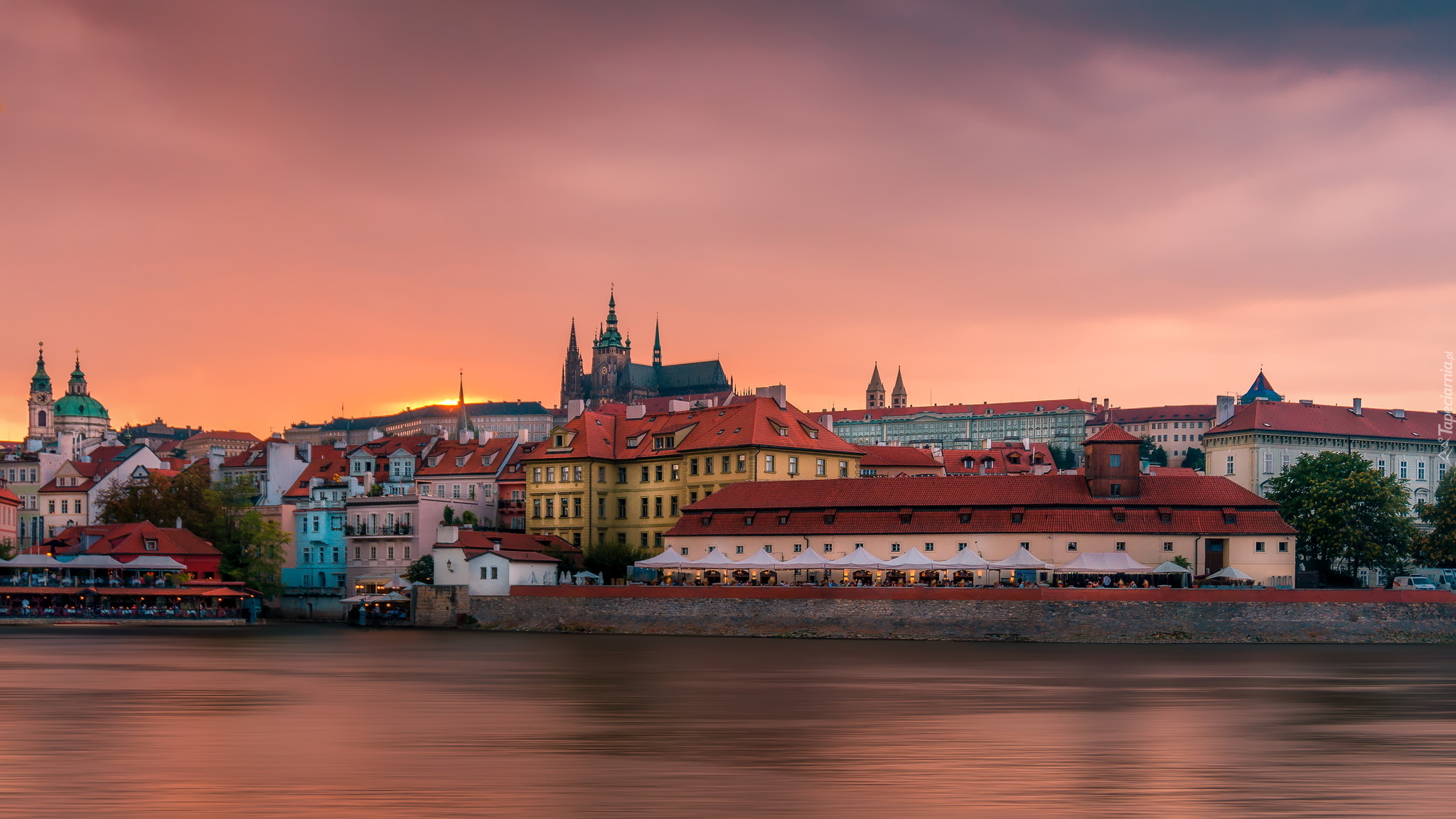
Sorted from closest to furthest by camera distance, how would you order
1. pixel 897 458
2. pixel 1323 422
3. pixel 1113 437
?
pixel 1113 437
pixel 897 458
pixel 1323 422

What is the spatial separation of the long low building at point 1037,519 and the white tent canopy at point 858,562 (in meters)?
3.77

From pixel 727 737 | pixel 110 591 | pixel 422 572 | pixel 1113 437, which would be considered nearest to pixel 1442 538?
pixel 1113 437

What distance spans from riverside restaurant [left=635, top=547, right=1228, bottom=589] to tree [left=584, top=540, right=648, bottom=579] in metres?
6.90

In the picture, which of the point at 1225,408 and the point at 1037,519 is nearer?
the point at 1037,519

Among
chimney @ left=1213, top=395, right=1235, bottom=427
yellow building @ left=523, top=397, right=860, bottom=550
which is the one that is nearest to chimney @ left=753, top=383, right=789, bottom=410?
yellow building @ left=523, top=397, right=860, bottom=550

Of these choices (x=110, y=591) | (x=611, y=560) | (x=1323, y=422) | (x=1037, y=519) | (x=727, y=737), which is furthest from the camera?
(x=1323, y=422)

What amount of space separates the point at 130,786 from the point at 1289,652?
50.0m

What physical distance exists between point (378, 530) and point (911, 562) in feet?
132

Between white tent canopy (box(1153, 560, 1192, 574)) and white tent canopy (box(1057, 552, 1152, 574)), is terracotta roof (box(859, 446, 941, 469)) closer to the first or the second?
white tent canopy (box(1057, 552, 1152, 574))

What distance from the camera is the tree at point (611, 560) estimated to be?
92812 mm

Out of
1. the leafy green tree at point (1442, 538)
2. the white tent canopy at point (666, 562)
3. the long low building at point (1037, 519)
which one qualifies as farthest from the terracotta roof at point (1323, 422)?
the white tent canopy at point (666, 562)

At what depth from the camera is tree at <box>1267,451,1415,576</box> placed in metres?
89.8

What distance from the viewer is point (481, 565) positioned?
3410 inches

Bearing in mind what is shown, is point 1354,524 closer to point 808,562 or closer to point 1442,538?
point 1442,538
